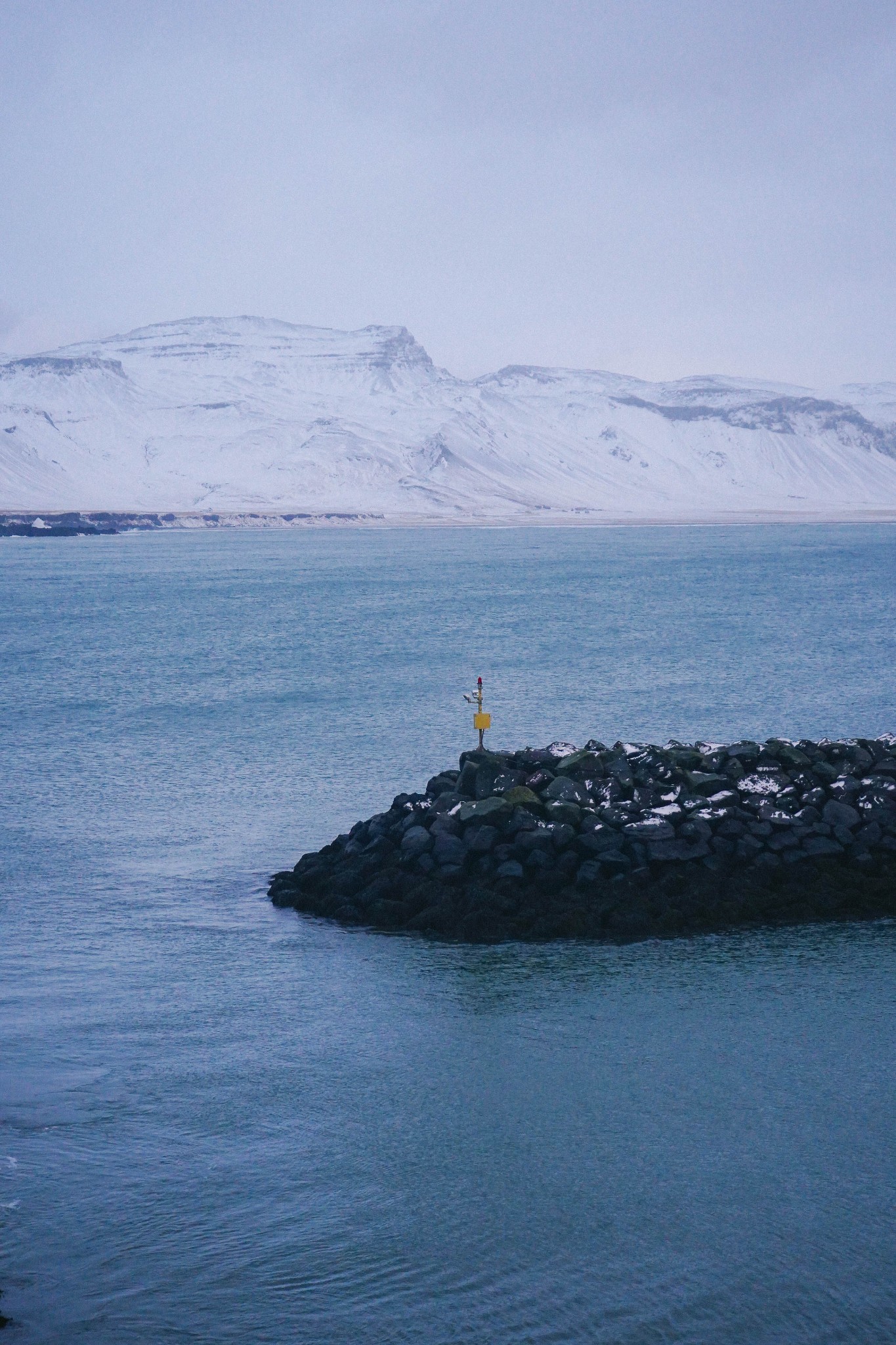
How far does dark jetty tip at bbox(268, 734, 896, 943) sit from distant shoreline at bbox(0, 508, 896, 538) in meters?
123

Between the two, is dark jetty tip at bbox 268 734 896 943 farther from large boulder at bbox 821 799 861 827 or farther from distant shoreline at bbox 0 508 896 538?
distant shoreline at bbox 0 508 896 538

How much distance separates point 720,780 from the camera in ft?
45.5

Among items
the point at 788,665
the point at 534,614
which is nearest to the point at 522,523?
the point at 534,614

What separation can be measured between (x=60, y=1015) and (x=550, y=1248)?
4451 millimetres

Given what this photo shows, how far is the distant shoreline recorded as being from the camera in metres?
146

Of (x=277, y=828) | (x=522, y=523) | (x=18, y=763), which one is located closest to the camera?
(x=277, y=828)

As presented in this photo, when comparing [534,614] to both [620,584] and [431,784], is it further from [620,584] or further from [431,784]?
[431,784]

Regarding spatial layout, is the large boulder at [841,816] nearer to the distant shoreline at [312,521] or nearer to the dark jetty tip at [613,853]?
the dark jetty tip at [613,853]

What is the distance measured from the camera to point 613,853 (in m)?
12.5

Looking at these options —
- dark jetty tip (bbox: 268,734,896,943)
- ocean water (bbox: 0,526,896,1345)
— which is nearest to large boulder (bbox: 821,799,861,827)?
dark jetty tip (bbox: 268,734,896,943)

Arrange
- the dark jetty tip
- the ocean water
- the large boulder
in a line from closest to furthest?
the ocean water → the dark jetty tip → the large boulder

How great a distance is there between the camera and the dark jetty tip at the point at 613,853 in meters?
12.0

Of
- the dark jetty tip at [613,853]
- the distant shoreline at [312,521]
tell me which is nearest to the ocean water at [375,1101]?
the dark jetty tip at [613,853]

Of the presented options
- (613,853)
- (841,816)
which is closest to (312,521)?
(841,816)
